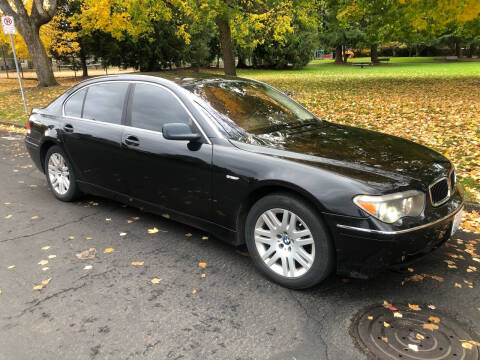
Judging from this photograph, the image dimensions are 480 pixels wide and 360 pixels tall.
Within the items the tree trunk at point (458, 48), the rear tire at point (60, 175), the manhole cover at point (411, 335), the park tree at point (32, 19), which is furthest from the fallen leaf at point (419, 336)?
the tree trunk at point (458, 48)

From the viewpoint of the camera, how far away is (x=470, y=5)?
12109 mm

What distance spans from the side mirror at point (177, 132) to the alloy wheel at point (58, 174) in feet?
7.38

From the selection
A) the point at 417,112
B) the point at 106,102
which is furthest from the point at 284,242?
the point at 417,112

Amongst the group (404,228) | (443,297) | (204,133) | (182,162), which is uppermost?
(204,133)

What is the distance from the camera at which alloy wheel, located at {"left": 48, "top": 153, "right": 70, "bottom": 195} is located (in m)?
5.36

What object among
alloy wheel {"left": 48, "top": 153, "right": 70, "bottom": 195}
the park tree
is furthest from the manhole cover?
the park tree

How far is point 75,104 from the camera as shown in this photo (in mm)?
5188

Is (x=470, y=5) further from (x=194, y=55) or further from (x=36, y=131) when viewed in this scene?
(x=194, y=55)

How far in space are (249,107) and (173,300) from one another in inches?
79.3

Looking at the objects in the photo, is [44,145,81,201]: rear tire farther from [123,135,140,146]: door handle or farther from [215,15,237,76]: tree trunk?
[215,15,237,76]: tree trunk

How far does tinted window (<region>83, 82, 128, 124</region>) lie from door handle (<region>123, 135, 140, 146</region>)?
0.27 meters

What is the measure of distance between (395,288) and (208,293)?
1494mm

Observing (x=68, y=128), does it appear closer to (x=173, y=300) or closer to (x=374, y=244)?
(x=173, y=300)

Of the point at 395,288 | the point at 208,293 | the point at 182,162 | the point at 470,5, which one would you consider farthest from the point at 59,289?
the point at 470,5
